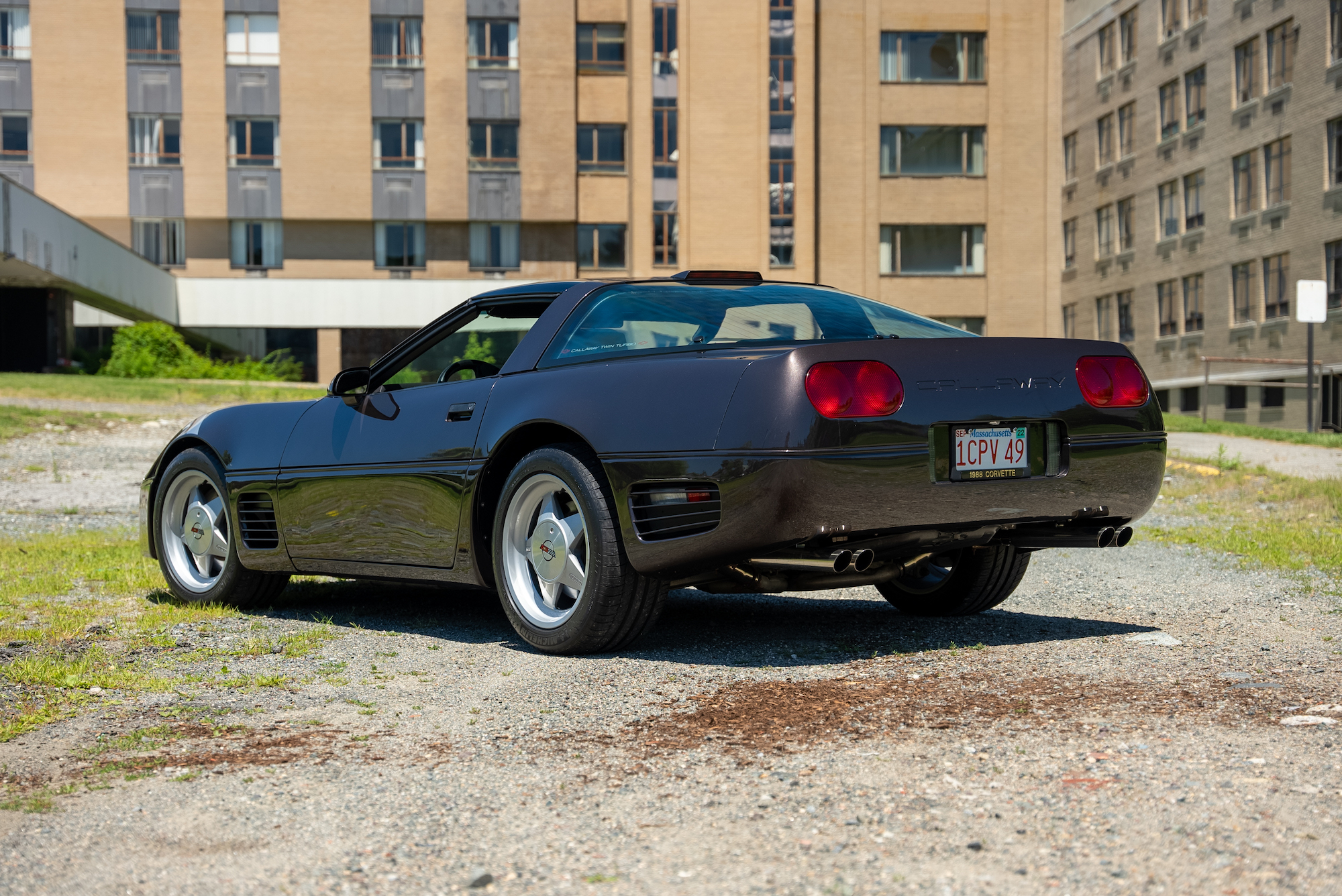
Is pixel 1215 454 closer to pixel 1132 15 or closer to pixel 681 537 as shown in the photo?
pixel 681 537

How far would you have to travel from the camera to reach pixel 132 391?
87.7ft

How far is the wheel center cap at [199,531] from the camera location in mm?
6805

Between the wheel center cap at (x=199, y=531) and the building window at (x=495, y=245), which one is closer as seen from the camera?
the wheel center cap at (x=199, y=531)

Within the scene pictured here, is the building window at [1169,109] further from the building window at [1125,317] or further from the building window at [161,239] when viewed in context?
the building window at [161,239]

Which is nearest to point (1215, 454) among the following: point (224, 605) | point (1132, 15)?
point (224, 605)

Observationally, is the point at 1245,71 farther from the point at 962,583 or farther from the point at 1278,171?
the point at 962,583

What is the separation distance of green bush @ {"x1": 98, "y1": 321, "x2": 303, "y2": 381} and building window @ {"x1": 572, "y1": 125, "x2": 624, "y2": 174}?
11.6 metres

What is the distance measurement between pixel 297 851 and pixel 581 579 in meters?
2.30

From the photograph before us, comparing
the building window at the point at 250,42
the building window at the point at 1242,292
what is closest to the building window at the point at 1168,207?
the building window at the point at 1242,292

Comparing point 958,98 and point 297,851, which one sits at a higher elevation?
point 958,98

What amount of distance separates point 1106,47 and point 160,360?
1445 inches

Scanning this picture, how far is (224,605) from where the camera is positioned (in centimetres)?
669

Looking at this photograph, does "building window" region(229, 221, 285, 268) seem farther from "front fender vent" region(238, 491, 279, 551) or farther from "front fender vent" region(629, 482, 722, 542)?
"front fender vent" region(629, 482, 722, 542)

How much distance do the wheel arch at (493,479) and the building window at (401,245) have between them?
38.3 meters
